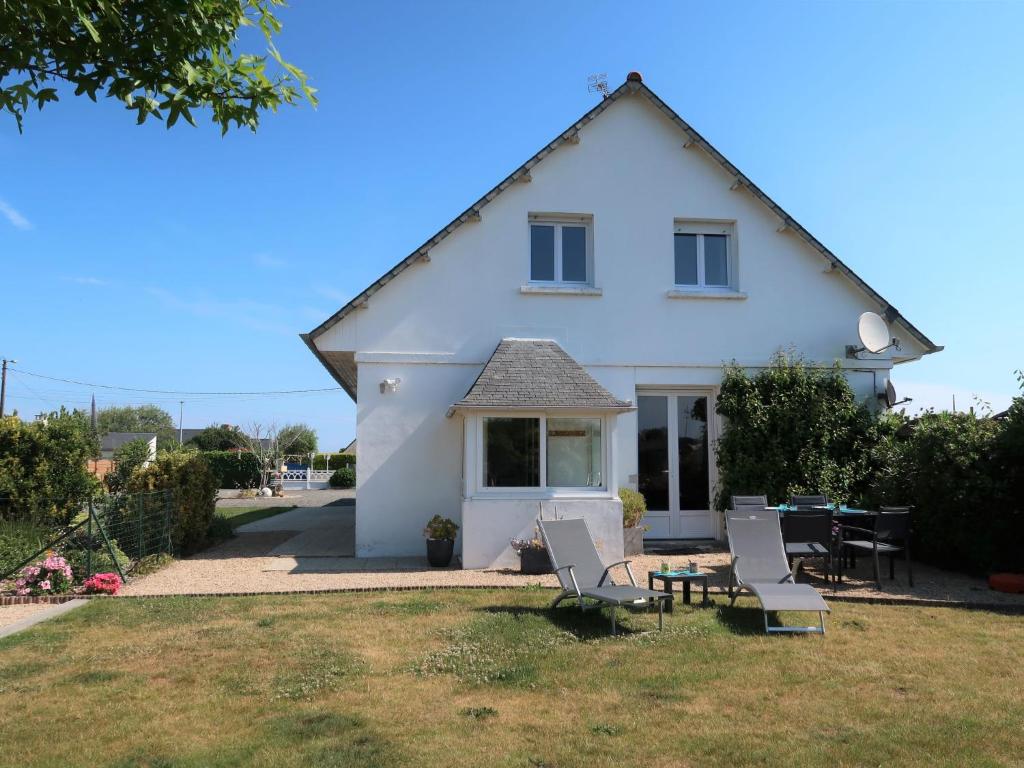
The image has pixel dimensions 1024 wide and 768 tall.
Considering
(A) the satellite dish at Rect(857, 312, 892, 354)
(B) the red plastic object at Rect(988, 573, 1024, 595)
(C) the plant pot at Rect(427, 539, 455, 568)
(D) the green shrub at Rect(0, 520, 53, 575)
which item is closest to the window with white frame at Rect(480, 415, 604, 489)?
(C) the plant pot at Rect(427, 539, 455, 568)

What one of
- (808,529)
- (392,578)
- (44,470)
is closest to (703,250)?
(808,529)

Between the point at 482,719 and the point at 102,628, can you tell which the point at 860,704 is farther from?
the point at 102,628

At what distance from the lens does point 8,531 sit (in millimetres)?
11352

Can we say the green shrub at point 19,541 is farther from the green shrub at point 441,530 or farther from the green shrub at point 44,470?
the green shrub at point 441,530

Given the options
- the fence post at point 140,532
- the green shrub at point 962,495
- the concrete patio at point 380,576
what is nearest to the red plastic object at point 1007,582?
the concrete patio at point 380,576

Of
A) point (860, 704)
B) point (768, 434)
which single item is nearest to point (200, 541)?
point (768, 434)

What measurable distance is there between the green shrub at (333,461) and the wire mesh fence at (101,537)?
36874mm

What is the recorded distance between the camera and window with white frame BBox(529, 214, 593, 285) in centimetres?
1367

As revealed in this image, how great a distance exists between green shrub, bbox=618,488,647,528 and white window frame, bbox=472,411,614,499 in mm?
887

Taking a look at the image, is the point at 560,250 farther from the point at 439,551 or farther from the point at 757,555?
the point at 757,555

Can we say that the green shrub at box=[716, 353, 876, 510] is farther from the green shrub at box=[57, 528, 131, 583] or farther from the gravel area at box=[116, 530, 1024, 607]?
the green shrub at box=[57, 528, 131, 583]

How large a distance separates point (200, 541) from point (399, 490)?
4330 millimetres

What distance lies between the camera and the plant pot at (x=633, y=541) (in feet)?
40.2

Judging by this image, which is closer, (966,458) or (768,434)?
(966,458)
